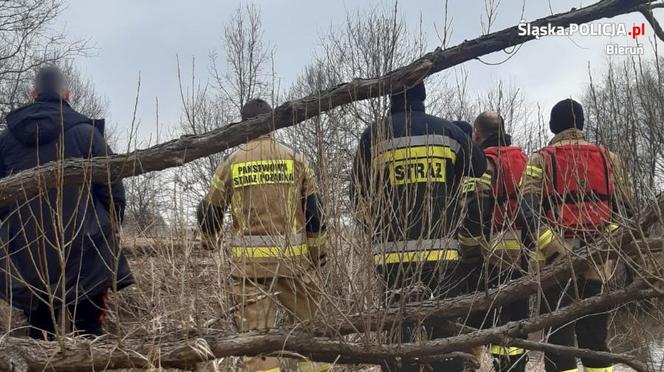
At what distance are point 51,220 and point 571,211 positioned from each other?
2.79 meters

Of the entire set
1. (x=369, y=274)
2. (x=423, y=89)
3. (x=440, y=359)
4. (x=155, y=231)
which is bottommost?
(x=440, y=359)

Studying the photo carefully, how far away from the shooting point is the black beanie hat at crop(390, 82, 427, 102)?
151 inches

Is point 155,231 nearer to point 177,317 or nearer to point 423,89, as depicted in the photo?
point 177,317

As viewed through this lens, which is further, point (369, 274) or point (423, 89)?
point (423, 89)

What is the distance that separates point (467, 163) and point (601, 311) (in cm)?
109

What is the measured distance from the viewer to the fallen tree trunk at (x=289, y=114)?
12.0ft

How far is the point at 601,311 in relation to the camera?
3445 millimetres

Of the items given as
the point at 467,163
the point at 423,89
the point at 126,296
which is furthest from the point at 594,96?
the point at 126,296

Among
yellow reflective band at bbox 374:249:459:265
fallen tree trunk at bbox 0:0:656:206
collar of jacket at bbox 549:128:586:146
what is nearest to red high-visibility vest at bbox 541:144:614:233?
collar of jacket at bbox 549:128:586:146

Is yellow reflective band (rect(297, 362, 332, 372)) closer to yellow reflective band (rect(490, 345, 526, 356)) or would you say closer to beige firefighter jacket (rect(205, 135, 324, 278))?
beige firefighter jacket (rect(205, 135, 324, 278))

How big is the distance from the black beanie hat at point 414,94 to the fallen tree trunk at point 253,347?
1440 mm

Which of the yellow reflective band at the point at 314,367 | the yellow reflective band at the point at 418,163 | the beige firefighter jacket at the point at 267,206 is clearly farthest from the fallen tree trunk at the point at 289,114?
the yellow reflective band at the point at 314,367

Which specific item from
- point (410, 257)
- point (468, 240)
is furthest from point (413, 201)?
point (468, 240)

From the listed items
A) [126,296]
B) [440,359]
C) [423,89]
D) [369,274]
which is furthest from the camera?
[126,296]
